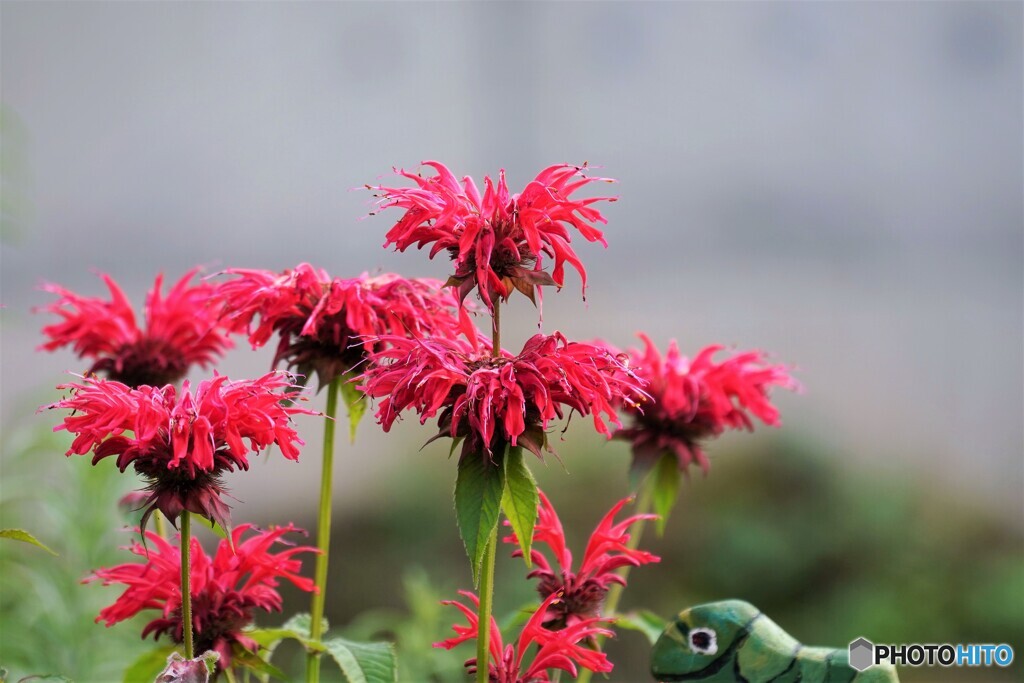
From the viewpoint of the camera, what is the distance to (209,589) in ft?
2.40

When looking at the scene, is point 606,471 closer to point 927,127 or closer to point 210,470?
point 927,127

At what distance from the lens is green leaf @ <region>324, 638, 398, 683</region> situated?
28.3 inches

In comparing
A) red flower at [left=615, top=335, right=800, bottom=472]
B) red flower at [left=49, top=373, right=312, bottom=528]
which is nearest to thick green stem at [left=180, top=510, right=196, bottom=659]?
red flower at [left=49, top=373, right=312, bottom=528]

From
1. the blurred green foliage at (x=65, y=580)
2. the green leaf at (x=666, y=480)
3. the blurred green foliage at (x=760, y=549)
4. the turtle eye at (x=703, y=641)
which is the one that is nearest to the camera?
the turtle eye at (x=703, y=641)

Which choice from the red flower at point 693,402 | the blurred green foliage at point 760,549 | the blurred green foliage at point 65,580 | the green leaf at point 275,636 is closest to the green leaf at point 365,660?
the green leaf at point 275,636

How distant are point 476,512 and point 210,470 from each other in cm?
17

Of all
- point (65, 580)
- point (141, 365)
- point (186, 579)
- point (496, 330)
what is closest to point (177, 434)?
point (186, 579)

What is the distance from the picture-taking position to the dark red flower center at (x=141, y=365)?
0.90 metres

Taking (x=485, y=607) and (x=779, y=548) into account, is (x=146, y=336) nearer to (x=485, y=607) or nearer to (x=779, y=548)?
(x=485, y=607)

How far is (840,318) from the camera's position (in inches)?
122

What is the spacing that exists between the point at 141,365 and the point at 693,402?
45 centimetres

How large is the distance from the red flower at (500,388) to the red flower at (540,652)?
0.11m

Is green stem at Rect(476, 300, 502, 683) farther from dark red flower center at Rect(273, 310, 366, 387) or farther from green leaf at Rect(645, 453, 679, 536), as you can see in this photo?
green leaf at Rect(645, 453, 679, 536)

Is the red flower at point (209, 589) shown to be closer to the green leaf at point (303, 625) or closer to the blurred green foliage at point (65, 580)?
the green leaf at point (303, 625)
